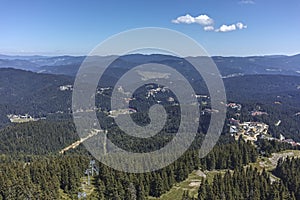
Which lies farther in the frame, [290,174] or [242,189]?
[290,174]

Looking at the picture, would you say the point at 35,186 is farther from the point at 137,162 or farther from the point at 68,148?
the point at 68,148

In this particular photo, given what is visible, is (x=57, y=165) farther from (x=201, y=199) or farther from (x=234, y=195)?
(x=234, y=195)

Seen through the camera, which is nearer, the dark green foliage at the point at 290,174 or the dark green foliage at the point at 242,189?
the dark green foliage at the point at 242,189

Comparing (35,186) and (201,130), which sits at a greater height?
(35,186)

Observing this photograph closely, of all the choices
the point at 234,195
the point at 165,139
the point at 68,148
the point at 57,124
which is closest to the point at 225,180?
the point at 234,195

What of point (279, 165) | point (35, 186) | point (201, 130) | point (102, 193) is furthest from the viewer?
point (201, 130)

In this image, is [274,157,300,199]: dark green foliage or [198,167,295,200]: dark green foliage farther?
[274,157,300,199]: dark green foliage

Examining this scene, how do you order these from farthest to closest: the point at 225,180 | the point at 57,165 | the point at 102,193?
the point at 57,165 < the point at 225,180 < the point at 102,193

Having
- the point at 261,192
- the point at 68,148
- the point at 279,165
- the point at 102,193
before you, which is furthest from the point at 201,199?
the point at 68,148

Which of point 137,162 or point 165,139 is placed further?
point 165,139

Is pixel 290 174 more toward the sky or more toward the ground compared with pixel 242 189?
more toward the sky
